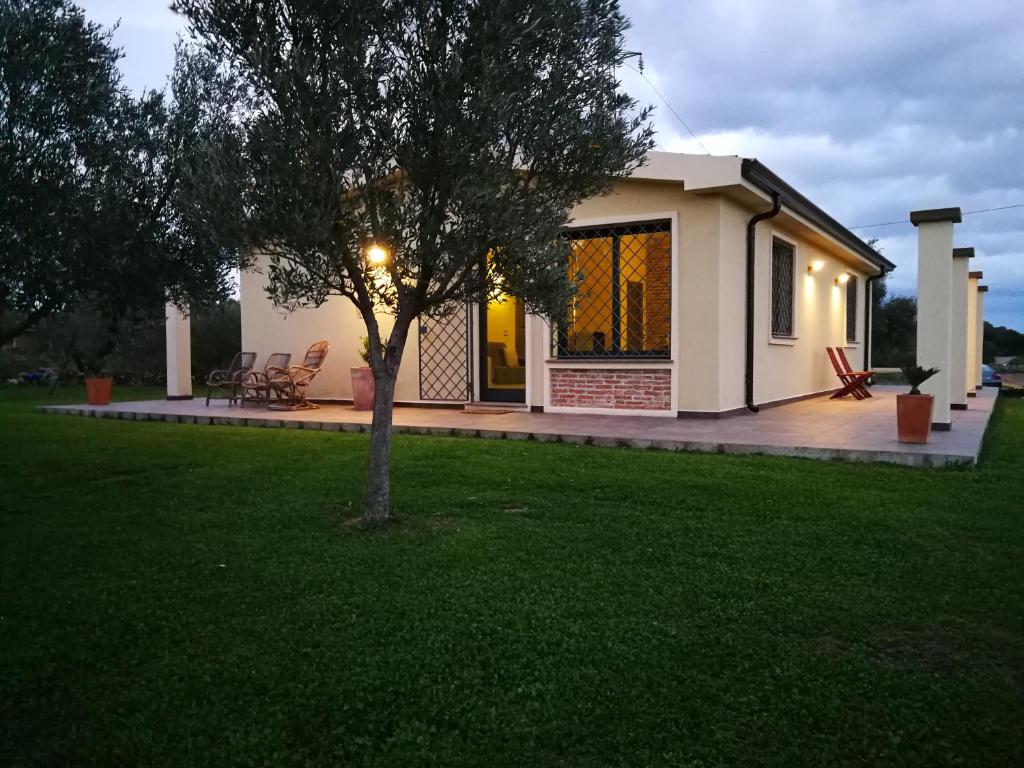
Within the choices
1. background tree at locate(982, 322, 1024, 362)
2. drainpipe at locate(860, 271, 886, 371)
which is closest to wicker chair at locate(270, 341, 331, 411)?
drainpipe at locate(860, 271, 886, 371)

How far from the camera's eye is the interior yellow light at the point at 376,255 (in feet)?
12.1

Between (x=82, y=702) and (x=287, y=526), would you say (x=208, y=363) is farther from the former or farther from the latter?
(x=82, y=702)

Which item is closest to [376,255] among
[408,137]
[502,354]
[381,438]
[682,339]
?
[408,137]

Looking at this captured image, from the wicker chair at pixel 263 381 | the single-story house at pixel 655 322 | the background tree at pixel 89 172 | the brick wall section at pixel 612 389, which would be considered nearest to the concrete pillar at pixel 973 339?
the single-story house at pixel 655 322

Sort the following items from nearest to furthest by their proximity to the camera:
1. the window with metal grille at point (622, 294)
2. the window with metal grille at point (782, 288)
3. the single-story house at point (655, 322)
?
the single-story house at point (655, 322)
the window with metal grille at point (622, 294)
the window with metal grille at point (782, 288)

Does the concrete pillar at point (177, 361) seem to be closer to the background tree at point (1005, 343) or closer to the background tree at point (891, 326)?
the background tree at point (891, 326)

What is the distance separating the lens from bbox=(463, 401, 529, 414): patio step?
30.1 ft

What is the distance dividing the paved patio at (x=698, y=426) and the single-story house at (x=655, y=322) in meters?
0.41

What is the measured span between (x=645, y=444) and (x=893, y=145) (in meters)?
29.6

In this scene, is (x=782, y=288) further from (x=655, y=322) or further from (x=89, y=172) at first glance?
(x=89, y=172)

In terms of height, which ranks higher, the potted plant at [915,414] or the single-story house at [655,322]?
the single-story house at [655,322]

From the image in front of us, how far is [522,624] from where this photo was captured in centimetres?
262

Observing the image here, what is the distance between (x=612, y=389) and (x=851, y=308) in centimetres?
853

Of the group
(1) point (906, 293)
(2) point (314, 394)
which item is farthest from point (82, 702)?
(1) point (906, 293)
